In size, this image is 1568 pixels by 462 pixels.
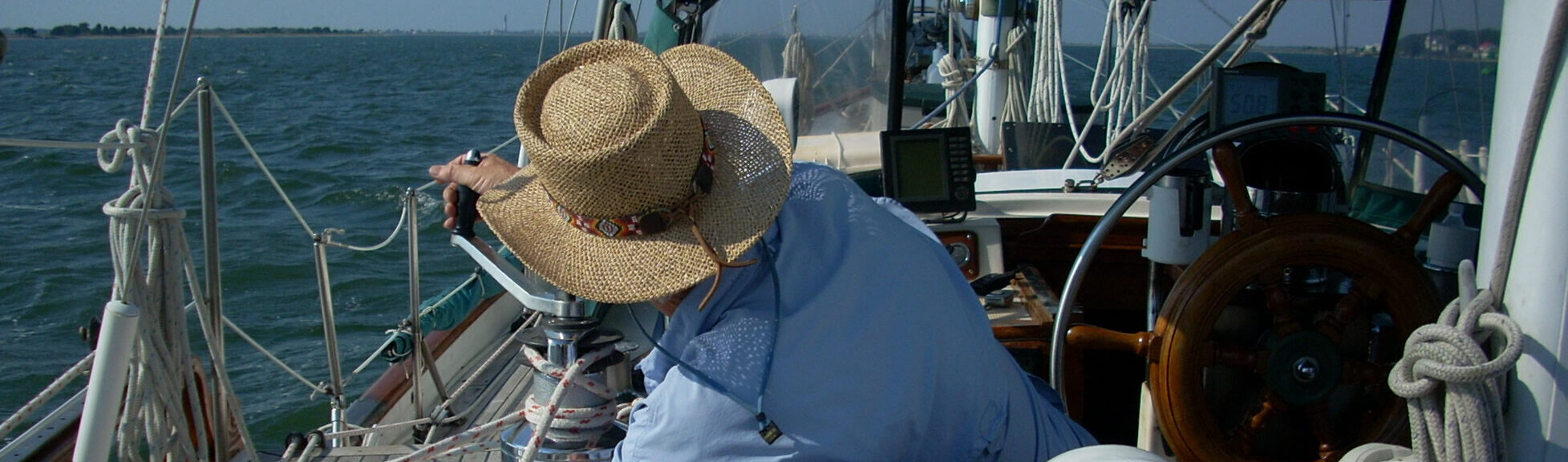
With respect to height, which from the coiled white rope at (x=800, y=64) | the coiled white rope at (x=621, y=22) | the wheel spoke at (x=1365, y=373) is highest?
the coiled white rope at (x=621, y=22)

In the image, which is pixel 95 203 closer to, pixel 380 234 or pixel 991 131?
pixel 380 234

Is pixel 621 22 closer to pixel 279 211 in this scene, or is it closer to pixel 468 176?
pixel 468 176

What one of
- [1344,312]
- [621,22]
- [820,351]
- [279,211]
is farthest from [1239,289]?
[279,211]

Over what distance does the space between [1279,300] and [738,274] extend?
105 cm

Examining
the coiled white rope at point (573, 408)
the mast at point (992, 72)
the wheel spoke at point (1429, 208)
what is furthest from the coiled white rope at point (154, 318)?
the mast at point (992, 72)

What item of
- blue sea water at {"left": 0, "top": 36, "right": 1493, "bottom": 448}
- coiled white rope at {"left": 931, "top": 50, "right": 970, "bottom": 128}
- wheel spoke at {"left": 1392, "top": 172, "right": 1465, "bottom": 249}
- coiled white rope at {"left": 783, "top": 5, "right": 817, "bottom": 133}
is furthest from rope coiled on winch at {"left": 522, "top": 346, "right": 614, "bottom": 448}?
coiled white rope at {"left": 931, "top": 50, "right": 970, "bottom": 128}

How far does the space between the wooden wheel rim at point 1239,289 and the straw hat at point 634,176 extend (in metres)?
0.90

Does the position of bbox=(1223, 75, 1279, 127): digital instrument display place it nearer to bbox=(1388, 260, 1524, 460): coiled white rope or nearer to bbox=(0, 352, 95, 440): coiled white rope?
bbox=(1388, 260, 1524, 460): coiled white rope

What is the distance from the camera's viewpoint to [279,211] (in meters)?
12.2

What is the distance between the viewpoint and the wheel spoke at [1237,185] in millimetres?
1940

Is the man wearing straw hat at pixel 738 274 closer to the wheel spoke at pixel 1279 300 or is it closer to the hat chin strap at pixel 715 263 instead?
the hat chin strap at pixel 715 263

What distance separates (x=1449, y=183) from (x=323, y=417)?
5598 mm

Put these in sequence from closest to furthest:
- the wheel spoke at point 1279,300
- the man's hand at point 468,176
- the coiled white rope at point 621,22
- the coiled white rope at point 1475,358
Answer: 1. the coiled white rope at point 1475,358
2. the man's hand at point 468,176
3. the wheel spoke at point 1279,300
4. the coiled white rope at point 621,22

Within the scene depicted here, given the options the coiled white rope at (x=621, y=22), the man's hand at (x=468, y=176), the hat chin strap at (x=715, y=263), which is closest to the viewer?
the hat chin strap at (x=715, y=263)
